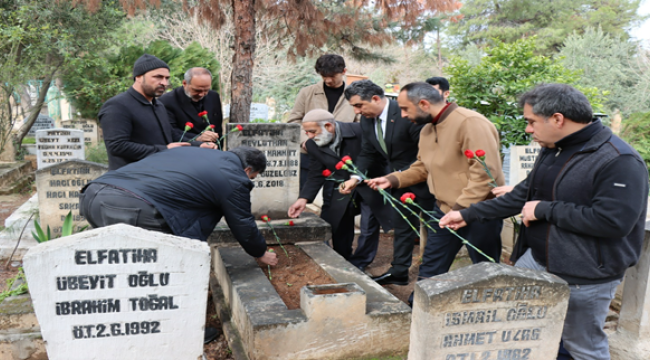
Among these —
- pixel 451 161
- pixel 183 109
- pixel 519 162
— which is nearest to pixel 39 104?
pixel 183 109

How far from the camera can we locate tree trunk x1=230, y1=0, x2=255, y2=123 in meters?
5.95

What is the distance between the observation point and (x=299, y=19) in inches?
260

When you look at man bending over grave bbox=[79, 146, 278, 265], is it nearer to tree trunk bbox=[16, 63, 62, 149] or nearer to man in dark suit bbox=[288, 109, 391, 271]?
man in dark suit bbox=[288, 109, 391, 271]

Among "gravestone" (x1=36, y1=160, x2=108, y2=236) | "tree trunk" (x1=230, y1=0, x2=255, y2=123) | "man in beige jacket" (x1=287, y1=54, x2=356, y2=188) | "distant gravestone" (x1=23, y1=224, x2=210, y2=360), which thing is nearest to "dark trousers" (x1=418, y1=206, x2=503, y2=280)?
"distant gravestone" (x1=23, y1=224, x2=210, y2=360)

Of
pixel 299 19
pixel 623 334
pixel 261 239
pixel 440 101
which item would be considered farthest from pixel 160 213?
pixel 299 19

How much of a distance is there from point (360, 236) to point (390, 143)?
1182mm

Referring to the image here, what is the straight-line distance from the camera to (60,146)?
8281 millimetres

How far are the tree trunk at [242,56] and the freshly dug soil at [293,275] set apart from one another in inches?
95.2

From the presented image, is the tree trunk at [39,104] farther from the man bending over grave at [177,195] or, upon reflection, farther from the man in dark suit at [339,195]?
the man bending over grave at [177,195]

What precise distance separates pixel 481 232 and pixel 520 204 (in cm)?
70

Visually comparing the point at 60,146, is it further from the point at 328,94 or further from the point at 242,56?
the point at 328,94

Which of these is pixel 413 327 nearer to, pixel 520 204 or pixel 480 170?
pixel 520 204

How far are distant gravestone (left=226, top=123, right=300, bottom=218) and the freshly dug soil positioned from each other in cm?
90

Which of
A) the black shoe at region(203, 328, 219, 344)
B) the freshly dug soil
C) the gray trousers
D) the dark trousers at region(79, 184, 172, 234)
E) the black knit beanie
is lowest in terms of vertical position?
the black shoe at region(203, 328, 219, 344)
